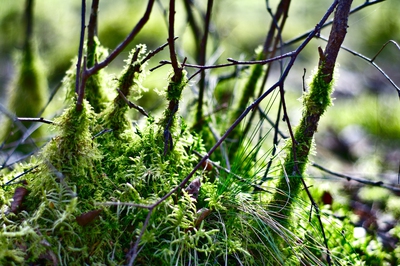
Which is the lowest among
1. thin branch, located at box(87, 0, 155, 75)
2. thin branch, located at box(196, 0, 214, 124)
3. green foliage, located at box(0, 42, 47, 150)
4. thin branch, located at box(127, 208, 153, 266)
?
thin branch, located at box(127, 208, 153, 266)

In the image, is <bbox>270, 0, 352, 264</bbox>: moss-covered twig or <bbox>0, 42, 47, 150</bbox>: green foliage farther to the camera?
<bbox>0, 42, 47, 150</bbox>: green foliage

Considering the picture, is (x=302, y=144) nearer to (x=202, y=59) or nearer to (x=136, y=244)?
(x=136, y=244)

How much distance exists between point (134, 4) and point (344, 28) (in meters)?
5.04

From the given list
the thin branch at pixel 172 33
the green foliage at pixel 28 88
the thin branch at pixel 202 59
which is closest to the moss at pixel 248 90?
the thin branch at pixel 202 59

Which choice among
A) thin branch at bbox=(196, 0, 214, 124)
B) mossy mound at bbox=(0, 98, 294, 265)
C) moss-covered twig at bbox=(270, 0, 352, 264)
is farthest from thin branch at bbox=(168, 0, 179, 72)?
thin branch at bbox=(196, 0, 214, 124)

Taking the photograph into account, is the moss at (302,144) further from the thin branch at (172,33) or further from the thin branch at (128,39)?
the thin branch at (128,39)

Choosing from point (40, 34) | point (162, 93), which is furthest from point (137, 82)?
point (40, 34)

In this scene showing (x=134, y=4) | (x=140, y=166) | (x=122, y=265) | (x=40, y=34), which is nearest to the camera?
(x=122, y=265)

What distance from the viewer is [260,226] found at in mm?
1030

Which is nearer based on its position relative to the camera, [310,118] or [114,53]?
[114,53]

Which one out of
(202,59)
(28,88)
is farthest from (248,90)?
(28,88)

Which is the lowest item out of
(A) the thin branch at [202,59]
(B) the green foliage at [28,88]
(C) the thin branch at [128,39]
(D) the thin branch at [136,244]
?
(D) the thin branch at [136,244]

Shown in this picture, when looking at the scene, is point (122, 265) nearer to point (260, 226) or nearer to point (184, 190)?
point (184, 190)

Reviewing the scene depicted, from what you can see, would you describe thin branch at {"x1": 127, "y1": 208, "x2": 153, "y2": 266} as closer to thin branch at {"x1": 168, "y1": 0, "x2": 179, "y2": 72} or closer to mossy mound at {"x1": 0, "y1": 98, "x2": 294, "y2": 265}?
mossy mound at {"x1": 0, "y1": 98, "x2": 294, "y2": 265}
